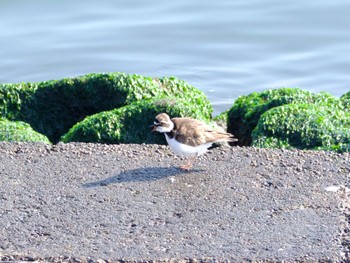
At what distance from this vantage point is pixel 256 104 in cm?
815

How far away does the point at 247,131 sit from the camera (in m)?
8.00

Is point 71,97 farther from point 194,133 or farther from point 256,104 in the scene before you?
point 194,133

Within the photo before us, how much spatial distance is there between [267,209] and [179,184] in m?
0.76

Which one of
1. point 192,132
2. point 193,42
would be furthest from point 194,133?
point 193,42

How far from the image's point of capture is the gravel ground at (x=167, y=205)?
4875 millimetres

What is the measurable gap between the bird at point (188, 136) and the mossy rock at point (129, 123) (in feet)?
3.29

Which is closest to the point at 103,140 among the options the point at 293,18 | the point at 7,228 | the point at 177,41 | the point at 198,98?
the point at 198,98

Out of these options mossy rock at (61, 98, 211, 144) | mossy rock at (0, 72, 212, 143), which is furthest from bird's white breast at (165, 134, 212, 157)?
mossy rock at (0, 72, 212, 143)

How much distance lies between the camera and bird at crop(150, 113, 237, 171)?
20.2ft

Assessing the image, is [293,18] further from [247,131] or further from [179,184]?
[179,184]

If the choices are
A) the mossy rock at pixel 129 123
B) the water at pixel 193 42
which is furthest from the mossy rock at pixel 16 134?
the water at pixel 193 42

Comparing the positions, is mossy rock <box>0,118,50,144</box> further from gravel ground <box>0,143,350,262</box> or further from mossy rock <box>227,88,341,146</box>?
mossy rock <box>227,88,341,146</box>

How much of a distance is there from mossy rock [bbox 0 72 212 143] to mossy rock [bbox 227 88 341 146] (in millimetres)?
349

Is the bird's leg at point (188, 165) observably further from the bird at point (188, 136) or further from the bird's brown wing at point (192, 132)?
the bird's brown wing at point (192, 132)
